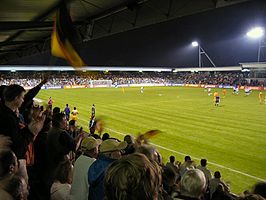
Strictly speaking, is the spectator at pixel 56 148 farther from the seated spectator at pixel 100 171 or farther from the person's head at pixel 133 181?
the person's head at pixel 133 181

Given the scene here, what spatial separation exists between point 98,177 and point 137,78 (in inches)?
3299

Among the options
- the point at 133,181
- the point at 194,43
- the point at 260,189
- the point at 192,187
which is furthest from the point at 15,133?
the point at 194,43

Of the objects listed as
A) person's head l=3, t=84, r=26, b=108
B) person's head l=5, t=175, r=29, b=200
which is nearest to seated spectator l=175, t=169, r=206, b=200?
person's head l=5, t=175, r=29, b=200

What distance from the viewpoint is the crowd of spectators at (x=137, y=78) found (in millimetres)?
69375

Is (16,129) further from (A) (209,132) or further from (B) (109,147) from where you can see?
(A) (209,132)

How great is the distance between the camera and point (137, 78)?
86.9m

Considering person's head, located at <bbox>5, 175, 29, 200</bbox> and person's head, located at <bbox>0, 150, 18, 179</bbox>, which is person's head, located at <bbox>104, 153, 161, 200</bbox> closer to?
person's head, located at <bbox>5, 175, 29, 200</bbox>

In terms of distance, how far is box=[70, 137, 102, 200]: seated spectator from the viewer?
388 centimetres

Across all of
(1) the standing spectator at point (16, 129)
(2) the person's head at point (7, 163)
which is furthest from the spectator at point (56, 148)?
(2) the person's head at point (7, 163)

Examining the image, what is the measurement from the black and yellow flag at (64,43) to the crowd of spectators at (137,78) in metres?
56.4

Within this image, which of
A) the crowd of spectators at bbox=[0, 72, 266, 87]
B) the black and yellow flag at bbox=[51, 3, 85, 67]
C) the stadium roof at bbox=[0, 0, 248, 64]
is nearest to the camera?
the black and yellow flag at bbox=[51, 3, 85, 67]

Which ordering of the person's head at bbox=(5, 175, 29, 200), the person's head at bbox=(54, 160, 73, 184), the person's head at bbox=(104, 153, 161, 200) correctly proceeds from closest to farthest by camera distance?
1. the person's head at bbox=(104, 153, 161, 200)
2. the person's head at bbox=(5, 175, 29, 200)
3. the person's head at bbox=(54, 160, 73, 184)

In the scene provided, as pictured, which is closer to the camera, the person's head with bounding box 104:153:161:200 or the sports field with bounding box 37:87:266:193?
the person's head with bounding box 104:153:161:200

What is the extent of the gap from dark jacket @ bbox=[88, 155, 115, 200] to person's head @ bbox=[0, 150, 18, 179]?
0.84 m
